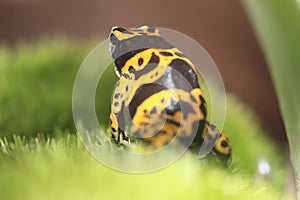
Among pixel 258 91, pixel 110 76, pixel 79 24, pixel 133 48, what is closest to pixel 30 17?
pixel 79 24

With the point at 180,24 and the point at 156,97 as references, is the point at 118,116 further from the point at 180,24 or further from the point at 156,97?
the point at 180,24

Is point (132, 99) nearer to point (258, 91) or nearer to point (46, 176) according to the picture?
point (46, 176)

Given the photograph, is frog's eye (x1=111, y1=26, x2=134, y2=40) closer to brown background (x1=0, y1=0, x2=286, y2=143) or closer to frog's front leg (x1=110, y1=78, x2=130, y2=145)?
frog's front leg (x1=110, y1=78, x2=130, y2=145)

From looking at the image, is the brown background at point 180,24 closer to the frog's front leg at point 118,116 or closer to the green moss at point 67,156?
the green moss at point 67,156

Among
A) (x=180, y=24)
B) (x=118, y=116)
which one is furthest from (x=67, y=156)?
(x=180, y=24)

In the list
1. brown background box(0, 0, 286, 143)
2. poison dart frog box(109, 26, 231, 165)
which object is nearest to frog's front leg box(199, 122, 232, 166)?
poison dart frog box(109, 26, 231, 165)

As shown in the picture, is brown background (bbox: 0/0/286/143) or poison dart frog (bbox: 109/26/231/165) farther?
brown background (bbox: 0/0/286/143)

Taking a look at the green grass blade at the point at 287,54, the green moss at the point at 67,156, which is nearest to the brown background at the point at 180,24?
the green moss at the point at 67,156
